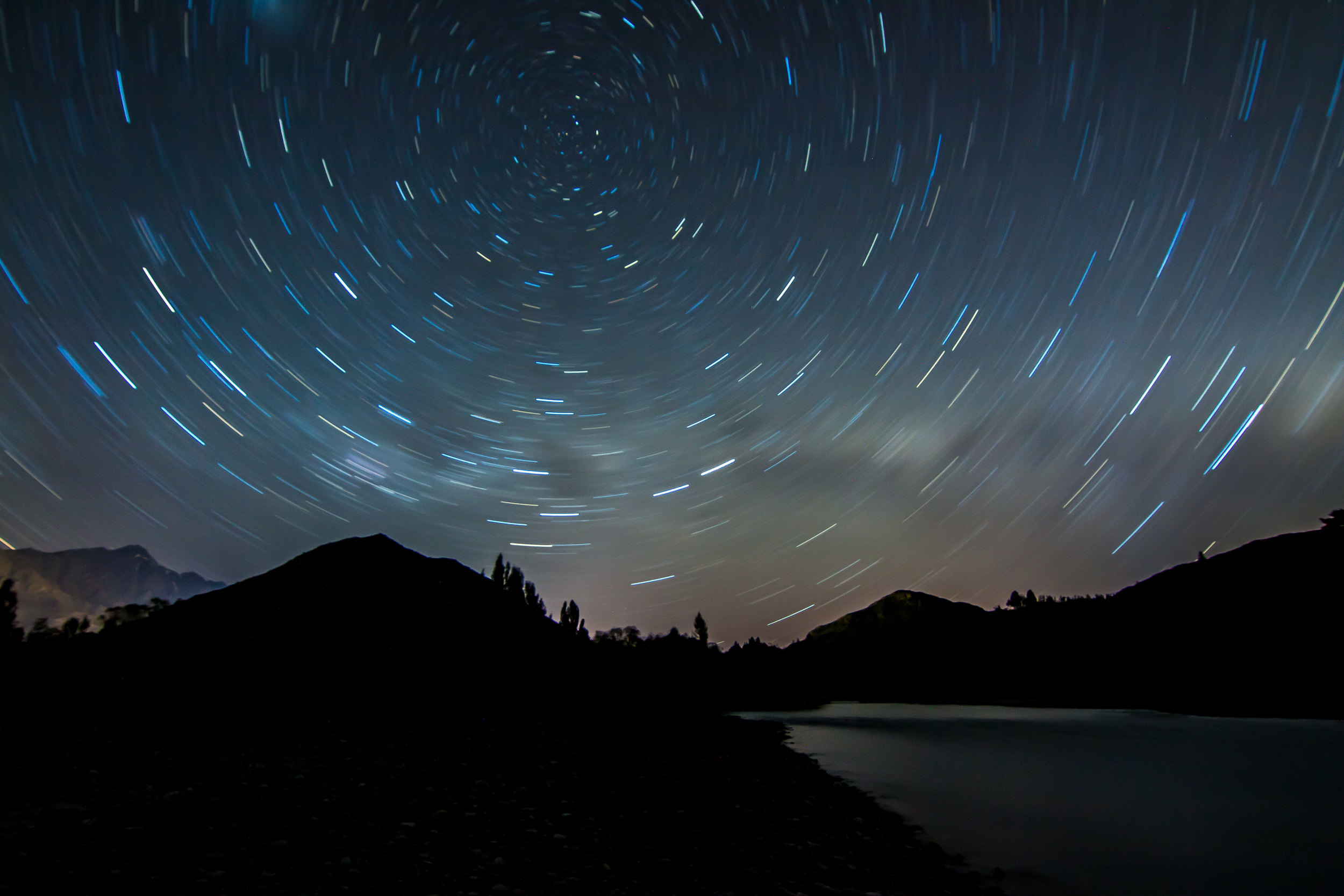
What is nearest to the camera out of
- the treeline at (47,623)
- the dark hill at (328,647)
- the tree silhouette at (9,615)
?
the dark hill at (328,647)

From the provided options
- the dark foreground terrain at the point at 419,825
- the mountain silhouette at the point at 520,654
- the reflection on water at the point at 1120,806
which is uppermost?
the mountain silhouette at the point at 520,654

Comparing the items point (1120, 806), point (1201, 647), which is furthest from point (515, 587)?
point (1201, 647)

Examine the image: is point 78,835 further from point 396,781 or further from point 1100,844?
point 1100,844

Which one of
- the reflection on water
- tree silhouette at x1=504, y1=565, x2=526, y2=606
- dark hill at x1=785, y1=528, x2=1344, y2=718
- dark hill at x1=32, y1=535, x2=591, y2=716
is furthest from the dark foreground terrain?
dark hill at x1=785, y1=528, x2=1344, y2=718

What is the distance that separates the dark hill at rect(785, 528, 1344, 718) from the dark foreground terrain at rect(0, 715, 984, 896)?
11802 cm

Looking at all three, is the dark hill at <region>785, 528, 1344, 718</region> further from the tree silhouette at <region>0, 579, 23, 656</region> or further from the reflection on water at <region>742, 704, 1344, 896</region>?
the tree silhouette at <region>0, 579, 23, 656</region>

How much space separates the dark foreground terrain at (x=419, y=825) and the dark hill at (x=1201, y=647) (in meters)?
118

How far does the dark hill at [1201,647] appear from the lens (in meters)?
111

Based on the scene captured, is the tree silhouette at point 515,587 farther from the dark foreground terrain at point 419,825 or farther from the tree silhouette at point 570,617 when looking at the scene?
the dark foreground terrain at point 419,825

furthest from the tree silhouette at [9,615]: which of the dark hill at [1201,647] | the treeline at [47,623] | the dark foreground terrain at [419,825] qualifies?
the dark hill at [1201,647]

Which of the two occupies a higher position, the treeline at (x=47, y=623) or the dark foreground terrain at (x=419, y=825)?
the treeline at (x=47, y=623)

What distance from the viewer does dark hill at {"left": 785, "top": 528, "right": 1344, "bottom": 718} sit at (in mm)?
111125

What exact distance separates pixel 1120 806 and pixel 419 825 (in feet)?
69.2

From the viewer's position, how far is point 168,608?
70625mm
